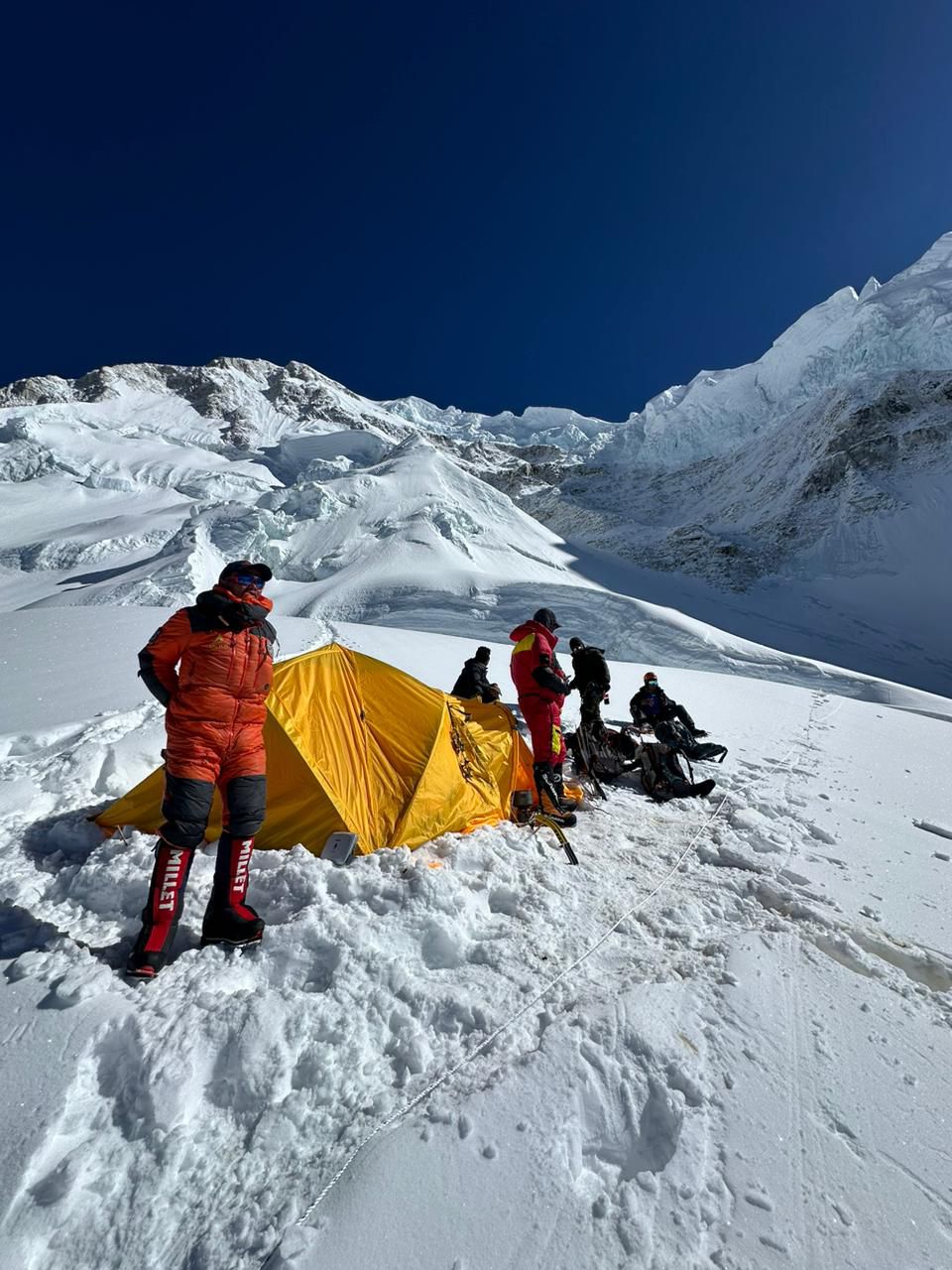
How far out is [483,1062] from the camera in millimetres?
2205

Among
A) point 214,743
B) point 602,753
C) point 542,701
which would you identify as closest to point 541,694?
point 542,701

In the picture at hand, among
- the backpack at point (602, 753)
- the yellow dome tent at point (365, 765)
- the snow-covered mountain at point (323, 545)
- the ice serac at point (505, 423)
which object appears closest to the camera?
the yellow dome tent at point (365, 765)

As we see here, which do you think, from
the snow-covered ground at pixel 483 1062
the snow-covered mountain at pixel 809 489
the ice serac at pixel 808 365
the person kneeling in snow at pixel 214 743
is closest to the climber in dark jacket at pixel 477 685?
the snow-covered ground at pixel 483 1062

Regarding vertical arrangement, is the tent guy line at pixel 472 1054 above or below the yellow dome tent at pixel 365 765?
below

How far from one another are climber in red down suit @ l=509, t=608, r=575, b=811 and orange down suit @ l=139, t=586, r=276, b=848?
252 cm

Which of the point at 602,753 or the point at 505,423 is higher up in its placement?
the point at 505,423

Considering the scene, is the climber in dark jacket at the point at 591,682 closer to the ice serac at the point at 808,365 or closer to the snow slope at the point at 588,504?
the snow slope at the point at 588,504

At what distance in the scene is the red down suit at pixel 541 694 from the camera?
507cm

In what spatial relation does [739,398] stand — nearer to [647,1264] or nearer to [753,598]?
[753,598]

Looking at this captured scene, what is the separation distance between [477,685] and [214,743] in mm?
4822

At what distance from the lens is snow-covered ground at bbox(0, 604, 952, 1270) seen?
5.39 feet

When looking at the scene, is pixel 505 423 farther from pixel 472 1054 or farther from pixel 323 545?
pixel 472 1054

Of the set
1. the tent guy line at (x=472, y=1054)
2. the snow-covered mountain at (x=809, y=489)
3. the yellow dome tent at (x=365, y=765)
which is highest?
the snow-covered mountain at (x=809, y=489)

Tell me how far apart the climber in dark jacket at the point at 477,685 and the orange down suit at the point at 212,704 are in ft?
14.8
